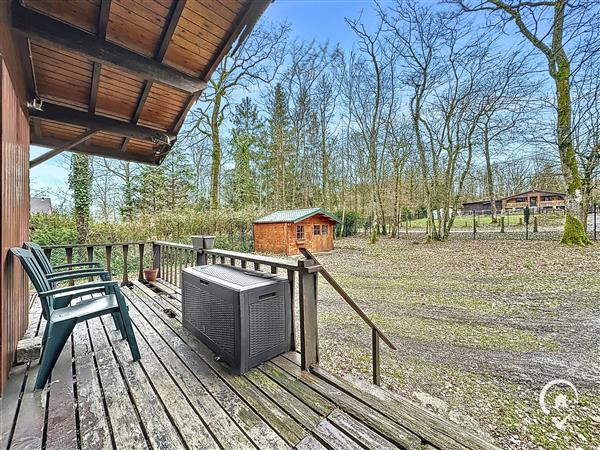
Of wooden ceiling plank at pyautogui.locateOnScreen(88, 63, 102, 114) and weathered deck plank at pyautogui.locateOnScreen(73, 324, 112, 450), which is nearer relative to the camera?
weathered deck plank at pyautogui.locateOnScreen(73, 324, 112, 450)

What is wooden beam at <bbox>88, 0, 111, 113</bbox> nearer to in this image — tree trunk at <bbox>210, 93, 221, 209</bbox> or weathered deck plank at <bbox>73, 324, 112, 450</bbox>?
weathered deck plank at <bbox>73, 324, 112, 450</bbox>

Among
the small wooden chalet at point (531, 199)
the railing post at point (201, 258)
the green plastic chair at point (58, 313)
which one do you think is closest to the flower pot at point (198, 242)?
the railing post at point (201, 258)

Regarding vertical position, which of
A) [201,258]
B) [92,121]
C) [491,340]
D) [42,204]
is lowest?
[491,340]

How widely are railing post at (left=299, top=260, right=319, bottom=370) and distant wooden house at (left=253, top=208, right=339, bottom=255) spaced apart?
9553 mm

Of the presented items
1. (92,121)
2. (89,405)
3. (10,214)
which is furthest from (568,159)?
(10,214)

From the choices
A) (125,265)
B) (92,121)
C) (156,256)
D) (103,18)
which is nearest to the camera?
(103,18)

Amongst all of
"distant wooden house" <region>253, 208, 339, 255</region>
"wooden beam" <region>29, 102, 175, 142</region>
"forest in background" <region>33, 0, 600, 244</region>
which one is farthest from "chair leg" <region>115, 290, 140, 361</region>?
"distant wooden house" <region>253, 208, 339, 255</region>

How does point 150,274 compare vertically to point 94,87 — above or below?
below

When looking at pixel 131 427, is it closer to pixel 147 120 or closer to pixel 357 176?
pixel 147 120

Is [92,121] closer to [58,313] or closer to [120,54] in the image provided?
[120,54]

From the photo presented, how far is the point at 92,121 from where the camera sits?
10.1ft

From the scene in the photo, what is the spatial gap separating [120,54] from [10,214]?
1483 mm

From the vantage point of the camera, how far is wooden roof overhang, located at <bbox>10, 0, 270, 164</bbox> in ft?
5.94

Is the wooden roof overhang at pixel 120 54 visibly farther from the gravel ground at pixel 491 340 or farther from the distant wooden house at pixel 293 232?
the distant wooden house at pixel 293 232
